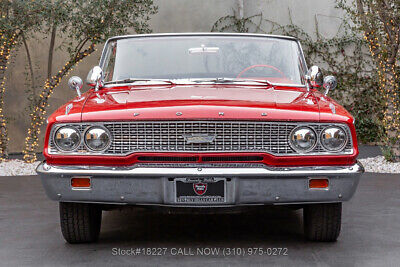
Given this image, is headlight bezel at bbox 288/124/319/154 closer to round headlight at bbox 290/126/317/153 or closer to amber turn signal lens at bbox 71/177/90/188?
round headlight at bbox 290/126/317/153

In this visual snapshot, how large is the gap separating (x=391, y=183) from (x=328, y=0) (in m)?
6.71

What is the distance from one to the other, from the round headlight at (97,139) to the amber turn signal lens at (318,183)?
53.5 inches

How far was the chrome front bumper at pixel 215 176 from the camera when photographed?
4281mm

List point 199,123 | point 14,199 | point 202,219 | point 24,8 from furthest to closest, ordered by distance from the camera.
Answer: point 24,8
point 14,199
point 202,219
point 199,123

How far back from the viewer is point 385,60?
1108 centimetres

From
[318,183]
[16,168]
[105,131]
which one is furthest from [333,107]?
[16,168]

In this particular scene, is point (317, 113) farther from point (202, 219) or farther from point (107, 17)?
point (107, 17)

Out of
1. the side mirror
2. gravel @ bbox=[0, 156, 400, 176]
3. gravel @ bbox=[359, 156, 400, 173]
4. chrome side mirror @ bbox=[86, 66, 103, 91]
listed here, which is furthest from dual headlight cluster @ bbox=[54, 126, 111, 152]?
gravel @ bbox=[359, 156, 400, 173]

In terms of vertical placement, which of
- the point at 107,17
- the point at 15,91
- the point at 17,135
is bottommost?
the point at 17,135

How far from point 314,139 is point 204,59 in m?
1.50

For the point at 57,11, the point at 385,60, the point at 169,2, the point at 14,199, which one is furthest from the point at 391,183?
the point at 169,2

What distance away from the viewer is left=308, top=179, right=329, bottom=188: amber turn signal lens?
171 inches

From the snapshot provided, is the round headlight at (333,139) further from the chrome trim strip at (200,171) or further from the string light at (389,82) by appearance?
the string light at (389,82)

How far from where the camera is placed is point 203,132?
4355 millimetres
